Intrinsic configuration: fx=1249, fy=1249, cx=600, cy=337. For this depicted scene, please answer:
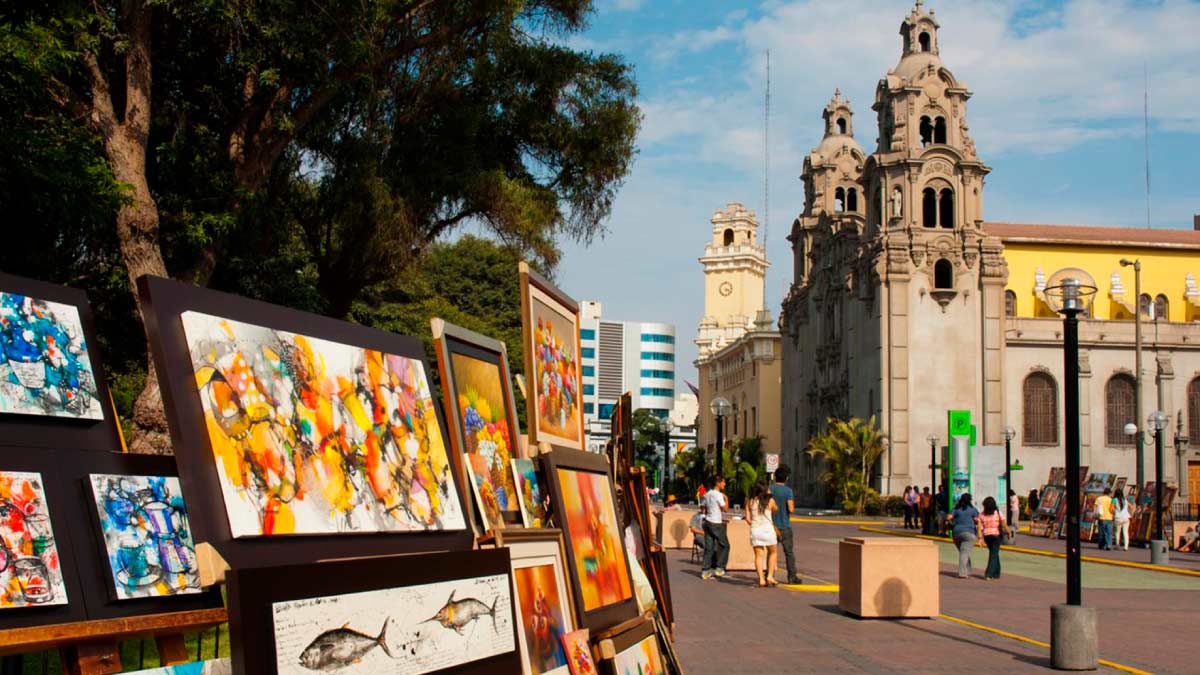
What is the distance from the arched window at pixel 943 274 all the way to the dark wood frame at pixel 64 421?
67217 mm

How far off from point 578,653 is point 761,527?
14.4 meters

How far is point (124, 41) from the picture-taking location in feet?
47.4

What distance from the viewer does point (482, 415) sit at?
6.34m

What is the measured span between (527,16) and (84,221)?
931 cm

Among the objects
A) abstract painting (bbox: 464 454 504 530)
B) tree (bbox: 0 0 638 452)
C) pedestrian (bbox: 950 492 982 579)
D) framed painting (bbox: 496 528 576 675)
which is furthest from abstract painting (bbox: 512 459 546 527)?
pedestrian (bbox: 950 492 982 579)

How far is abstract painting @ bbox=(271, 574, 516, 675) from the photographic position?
3.79 meters

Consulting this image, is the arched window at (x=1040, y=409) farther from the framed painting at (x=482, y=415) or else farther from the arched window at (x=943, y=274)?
the framed painting at (x=482, y=415)

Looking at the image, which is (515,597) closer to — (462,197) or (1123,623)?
(1123,623)

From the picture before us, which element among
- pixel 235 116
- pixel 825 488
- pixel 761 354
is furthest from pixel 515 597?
pixel 761 354

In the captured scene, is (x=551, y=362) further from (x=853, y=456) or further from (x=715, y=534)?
(x=853, y=456)

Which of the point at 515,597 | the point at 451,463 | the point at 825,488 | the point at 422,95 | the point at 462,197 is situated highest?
the point at 422,95

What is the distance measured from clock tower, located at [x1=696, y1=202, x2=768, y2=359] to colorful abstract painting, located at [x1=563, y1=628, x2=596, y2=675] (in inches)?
5830

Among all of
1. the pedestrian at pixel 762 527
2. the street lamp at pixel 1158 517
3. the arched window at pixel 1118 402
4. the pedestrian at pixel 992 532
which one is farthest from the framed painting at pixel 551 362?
the arched window at pixel 1118 402

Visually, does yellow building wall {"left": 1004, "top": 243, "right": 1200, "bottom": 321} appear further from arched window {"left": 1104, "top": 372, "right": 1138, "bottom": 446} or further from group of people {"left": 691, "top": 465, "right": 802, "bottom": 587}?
group of people {"left": 691, "top": 465, "right": 802, "bottom": 587}
